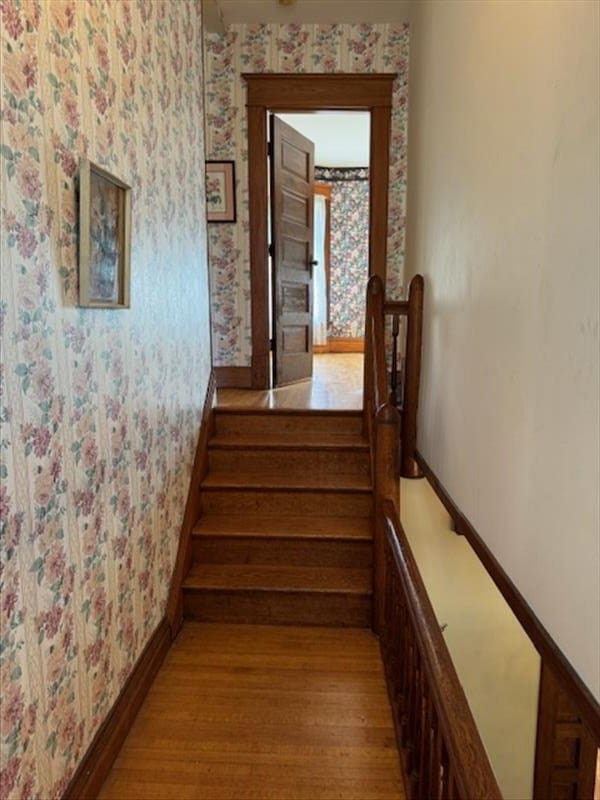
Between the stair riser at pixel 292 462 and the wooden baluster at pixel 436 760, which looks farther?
the stair riser at pixel 292 462

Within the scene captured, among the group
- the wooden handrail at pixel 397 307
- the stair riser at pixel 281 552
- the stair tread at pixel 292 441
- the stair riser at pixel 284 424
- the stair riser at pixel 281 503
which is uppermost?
the wooden handrail at pixel 397 307

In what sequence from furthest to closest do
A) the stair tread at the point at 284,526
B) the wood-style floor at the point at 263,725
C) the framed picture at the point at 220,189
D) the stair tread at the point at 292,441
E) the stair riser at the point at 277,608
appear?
the framed picture at the point at 220,189 → the stair tread at the point at 292,441 → the stair tread at the point at 284,526 → the stair riser at the point at 277,608 → the wood-style floor at the point at 263,725

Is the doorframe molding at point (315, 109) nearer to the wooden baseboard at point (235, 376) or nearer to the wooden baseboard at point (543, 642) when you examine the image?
the wooden baseboard at point (235, 376)

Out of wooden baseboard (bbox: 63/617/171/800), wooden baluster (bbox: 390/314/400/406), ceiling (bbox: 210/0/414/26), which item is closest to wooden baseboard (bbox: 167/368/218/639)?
wooden baseboard (bbox: 63/617/171/800)

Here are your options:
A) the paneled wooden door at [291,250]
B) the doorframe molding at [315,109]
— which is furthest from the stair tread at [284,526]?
the doorframe molding at [315,109]

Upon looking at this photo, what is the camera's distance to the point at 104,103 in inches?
65.5

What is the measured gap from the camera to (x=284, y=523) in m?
2.83

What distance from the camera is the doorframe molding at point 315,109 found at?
396 cm

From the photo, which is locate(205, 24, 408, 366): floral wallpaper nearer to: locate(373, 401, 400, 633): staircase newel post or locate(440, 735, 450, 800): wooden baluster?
locate(373, 401, 400, 633): staircase newel post

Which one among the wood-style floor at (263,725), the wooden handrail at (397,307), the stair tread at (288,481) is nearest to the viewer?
the wood-style floor at (263,725)

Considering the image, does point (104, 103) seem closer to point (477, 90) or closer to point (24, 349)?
point (24, 349)

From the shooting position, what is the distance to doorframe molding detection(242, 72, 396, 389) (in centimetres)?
396

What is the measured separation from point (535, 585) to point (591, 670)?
309 millimetres

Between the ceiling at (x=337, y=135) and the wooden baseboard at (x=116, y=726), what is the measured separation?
4520 mm
